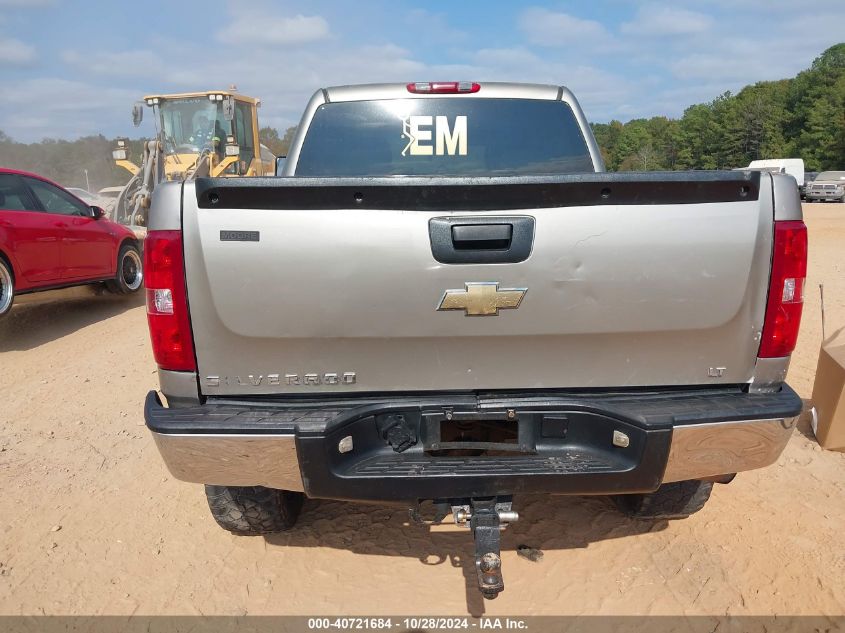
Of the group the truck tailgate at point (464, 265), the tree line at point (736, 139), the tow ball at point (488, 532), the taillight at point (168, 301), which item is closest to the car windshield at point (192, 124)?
the taillight at point (168, 301)

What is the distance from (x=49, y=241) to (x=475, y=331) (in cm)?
664

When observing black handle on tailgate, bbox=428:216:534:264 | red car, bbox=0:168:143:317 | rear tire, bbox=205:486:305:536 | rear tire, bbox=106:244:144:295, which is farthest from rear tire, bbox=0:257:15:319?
black handle on tailgate, bbox=428:216:534:264

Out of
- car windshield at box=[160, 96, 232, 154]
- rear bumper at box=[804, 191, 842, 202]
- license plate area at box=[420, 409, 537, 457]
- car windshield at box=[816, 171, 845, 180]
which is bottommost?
rear bumper at box=[804, 191, 842, 202]

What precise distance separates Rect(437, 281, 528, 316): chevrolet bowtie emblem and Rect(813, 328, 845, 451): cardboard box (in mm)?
2686

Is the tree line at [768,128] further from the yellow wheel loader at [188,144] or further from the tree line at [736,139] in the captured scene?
the yellow wheel loader at [188,144]

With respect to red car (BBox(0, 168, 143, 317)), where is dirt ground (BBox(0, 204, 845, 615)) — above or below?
below

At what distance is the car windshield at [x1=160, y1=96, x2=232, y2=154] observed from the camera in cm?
1423

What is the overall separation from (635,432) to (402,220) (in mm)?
1111

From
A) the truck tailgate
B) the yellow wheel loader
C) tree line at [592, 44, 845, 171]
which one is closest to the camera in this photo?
the truck tailgate

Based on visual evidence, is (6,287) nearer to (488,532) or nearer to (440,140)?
(440,140)

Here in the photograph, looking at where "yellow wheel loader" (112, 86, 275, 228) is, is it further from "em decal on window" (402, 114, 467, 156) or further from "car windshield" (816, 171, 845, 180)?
"car windshield" (816, 171, 845, 180)

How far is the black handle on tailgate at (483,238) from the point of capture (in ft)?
7.15

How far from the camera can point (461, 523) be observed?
237 centimetres

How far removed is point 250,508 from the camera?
9.60 feet
